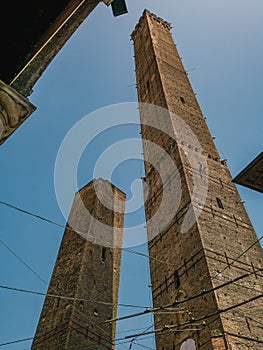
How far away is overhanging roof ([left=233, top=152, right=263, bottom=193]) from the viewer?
10.9ft

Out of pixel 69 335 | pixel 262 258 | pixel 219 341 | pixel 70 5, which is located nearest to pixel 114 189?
pixel 69 335

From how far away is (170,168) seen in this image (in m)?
9.40

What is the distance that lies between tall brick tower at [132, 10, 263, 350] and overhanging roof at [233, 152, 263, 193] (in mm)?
965

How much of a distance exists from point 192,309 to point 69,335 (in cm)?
620

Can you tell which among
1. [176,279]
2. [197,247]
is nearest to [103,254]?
[176,279]

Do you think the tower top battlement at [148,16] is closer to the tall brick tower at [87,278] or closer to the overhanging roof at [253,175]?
the tall brick tower at [87,278]

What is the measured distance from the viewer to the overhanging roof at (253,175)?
333cm

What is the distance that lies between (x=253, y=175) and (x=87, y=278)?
10.7 metres

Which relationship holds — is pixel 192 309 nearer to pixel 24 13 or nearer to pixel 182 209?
pixel 182 209

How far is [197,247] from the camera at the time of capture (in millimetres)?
6715

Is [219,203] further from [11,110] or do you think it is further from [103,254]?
[103,254]

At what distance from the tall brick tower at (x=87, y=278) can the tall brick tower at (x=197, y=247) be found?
2.82 meters

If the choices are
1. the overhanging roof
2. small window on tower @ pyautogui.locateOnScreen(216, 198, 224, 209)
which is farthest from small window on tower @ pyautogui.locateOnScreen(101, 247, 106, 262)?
the overhanging roof

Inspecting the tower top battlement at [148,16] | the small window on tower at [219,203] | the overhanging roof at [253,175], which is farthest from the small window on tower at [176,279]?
the tower top battlement at [148,16]
